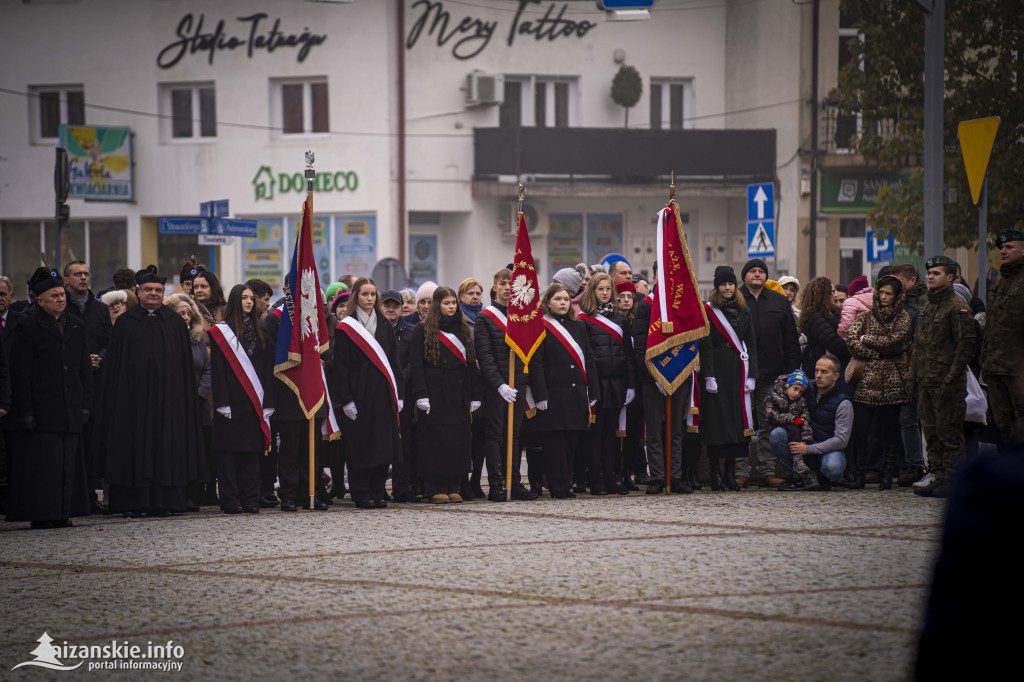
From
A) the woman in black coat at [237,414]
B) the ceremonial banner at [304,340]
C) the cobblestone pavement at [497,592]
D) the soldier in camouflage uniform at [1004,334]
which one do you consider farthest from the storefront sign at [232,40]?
the soldier in camouflage uniform at [1004,334]

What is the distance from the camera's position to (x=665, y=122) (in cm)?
2964

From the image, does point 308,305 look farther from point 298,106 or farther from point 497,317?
point 298,106

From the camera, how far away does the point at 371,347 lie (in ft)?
36.4

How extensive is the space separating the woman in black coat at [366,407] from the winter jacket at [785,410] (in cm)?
348

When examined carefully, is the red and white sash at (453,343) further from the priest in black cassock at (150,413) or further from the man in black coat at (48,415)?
the man in black coat at (48,415)

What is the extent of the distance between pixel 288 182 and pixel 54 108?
236 inches

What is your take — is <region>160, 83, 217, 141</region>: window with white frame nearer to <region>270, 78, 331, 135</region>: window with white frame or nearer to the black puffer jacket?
<region>270, 78, 331, 135</region>: window with white frame

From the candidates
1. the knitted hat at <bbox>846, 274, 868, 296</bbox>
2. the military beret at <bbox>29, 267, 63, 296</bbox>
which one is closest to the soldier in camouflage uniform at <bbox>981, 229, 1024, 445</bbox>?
the knitted hat at <bbox>846, 274, 868, 296</bbox>

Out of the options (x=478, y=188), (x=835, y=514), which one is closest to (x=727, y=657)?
(x=835, y=514)

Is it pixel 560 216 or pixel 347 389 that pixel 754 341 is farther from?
pixel 560 216

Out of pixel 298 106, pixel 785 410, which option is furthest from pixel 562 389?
pixel 298 106

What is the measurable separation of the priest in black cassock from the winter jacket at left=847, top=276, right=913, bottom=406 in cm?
606

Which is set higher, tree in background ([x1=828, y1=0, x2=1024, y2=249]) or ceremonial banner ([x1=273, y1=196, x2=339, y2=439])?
tree in background ([x1=828, y1=0, x2=1024, y2=249])

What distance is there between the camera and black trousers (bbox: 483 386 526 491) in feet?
37.3
